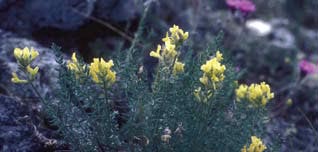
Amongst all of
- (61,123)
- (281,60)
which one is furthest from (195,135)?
(281,60)

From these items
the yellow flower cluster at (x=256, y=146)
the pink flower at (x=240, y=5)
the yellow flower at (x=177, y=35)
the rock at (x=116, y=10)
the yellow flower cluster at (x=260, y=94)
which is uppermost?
the pink flower at (x=240, y=5)

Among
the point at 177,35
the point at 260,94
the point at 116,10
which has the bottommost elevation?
the point at 260,94

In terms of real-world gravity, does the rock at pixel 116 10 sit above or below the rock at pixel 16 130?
above

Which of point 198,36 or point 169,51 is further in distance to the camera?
point 198,36

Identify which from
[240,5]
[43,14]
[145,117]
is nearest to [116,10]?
[43,14]

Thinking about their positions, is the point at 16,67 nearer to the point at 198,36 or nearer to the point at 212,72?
the point at 212,72

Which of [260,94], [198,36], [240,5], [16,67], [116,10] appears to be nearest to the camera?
[260,94]

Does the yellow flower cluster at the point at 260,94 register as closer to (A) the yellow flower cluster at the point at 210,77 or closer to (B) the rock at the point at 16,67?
(A) the yellow flower cluster at the point at 210,77

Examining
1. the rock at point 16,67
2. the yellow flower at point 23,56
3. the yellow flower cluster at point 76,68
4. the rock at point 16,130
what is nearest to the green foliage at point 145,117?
the yellow flower cluster at point 76,68
